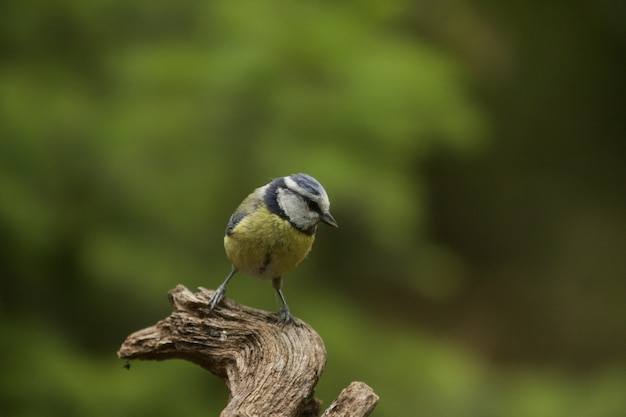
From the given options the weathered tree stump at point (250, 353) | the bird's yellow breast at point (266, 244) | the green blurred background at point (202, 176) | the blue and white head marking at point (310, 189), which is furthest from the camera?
the green blurred background at point (202, 176)

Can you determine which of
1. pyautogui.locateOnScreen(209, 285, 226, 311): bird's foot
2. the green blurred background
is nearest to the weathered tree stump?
pyautogui.locateOnScreen(209, 285, 226, 311): bird's foot

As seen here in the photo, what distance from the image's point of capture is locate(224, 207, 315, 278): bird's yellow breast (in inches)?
127

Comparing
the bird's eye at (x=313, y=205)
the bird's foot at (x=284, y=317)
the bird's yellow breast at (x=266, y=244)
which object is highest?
the bird's eye at (x=313, y=205)

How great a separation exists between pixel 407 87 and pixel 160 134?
1509 millimetres

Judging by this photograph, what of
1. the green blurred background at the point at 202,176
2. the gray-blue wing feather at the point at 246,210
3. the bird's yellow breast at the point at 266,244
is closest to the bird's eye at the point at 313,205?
the bird's yellow breast at the point at 266,244

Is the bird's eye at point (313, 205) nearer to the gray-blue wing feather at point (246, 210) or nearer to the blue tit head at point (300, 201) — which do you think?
the blue tit head at point (300, 201)

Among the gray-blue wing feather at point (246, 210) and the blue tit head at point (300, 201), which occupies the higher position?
the blue tit head at point (300, 201)

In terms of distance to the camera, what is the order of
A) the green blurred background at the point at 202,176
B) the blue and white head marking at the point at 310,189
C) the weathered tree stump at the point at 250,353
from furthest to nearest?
the green blurred background at the point at 202,176
the blue and white head marking at the point at 310,189
the weathered tree stump at the point at 250,353

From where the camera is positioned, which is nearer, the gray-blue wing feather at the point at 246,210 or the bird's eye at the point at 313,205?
the bird's eye at the point at 313,205

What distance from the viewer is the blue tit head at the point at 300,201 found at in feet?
10.2

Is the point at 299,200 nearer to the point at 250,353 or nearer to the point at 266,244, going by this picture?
the point at 266,244

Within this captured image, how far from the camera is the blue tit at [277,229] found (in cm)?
320

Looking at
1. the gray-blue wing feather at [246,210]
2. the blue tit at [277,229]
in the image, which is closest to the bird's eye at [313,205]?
the blue tit at [277,229]

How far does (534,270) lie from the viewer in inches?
364
